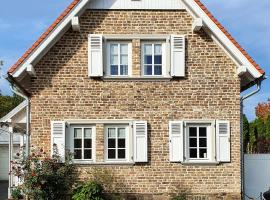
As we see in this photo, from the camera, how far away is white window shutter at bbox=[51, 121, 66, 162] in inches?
725

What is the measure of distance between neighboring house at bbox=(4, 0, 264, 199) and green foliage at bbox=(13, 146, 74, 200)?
668mm

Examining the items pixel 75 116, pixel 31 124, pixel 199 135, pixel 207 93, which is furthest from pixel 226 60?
pixel 31 124

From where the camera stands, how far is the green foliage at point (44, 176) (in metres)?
17.4

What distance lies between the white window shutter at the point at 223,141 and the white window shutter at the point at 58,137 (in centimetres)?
498

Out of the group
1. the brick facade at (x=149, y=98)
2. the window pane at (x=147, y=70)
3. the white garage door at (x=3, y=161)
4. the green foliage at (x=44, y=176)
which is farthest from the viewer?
the white garage door at (x=3, y=161)

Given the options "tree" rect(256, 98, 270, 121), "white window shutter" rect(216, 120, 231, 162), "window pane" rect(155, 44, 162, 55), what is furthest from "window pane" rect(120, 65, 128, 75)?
"tree" rect(256, 98, 270, 121)

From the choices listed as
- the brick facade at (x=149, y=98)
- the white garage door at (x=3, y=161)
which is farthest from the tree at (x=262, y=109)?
the brick facade at (x=149, y=98)

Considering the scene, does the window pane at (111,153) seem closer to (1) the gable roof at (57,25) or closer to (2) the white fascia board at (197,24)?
(1) the gable roof at (57,25)

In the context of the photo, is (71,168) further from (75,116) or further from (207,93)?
(207,93)

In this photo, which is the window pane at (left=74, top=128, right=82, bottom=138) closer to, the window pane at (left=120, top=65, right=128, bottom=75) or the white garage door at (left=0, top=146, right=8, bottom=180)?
the window pane at (left=120, top=65, right=128, bottom=75)

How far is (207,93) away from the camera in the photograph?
18969 millimetres

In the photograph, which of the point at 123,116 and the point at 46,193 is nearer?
the point at 46,193

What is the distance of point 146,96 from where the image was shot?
741 inches

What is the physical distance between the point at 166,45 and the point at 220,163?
167 inches
